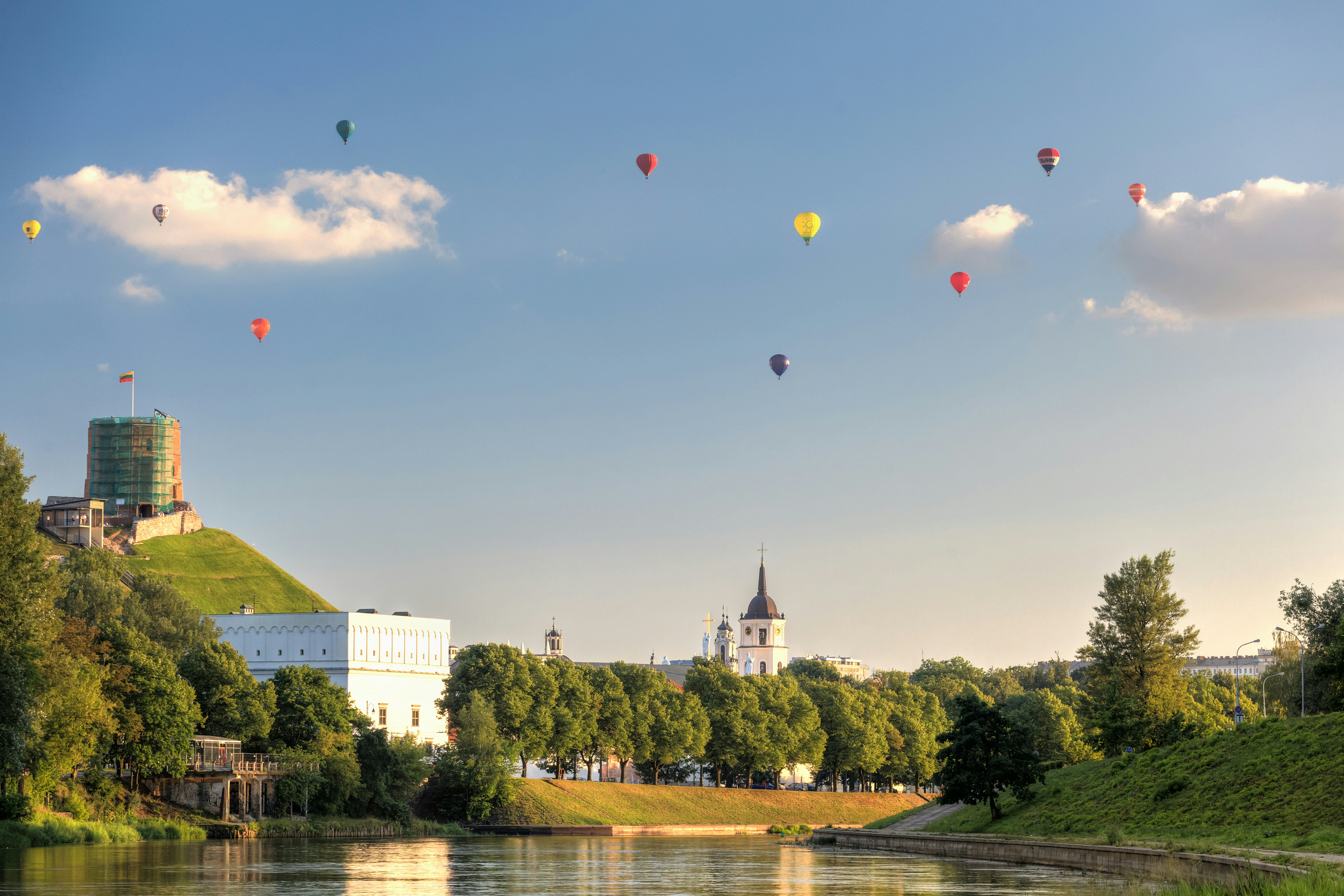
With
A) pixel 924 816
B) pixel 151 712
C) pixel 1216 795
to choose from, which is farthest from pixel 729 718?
pixel 1216 795

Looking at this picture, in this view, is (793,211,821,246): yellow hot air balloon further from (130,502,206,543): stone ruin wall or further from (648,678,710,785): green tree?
(130,502,206,543): stone ruin wall

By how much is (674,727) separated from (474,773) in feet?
85.1

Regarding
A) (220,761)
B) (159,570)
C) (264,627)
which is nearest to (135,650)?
(220,761)

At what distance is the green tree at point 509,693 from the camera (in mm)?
99875

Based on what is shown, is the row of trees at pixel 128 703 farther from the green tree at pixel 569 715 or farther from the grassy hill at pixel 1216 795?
the grassy hill at pixel 1216 795

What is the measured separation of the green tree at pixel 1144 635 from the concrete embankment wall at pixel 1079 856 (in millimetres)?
22144

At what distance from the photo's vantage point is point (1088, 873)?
4494 centimetres

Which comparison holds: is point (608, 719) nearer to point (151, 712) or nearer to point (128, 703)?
point (151, 712)

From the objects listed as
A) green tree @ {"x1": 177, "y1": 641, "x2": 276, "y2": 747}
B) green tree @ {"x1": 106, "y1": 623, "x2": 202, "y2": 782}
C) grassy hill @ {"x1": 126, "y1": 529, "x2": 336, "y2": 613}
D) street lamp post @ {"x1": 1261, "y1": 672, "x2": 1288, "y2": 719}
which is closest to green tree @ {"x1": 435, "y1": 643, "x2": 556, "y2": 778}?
green tree @ {"x1": 177, "y1": 641, "x2": 276, "y2": 747}

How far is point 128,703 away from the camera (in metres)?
71.2

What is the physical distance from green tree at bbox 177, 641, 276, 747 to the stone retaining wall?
9426 centimetres

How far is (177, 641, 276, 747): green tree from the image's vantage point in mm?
80438

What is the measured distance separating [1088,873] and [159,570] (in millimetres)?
138744

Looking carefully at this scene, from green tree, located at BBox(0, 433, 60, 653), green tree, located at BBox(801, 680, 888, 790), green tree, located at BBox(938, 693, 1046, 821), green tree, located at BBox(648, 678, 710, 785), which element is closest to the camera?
green tree, located at BBox(0, 433, 60, 653)
